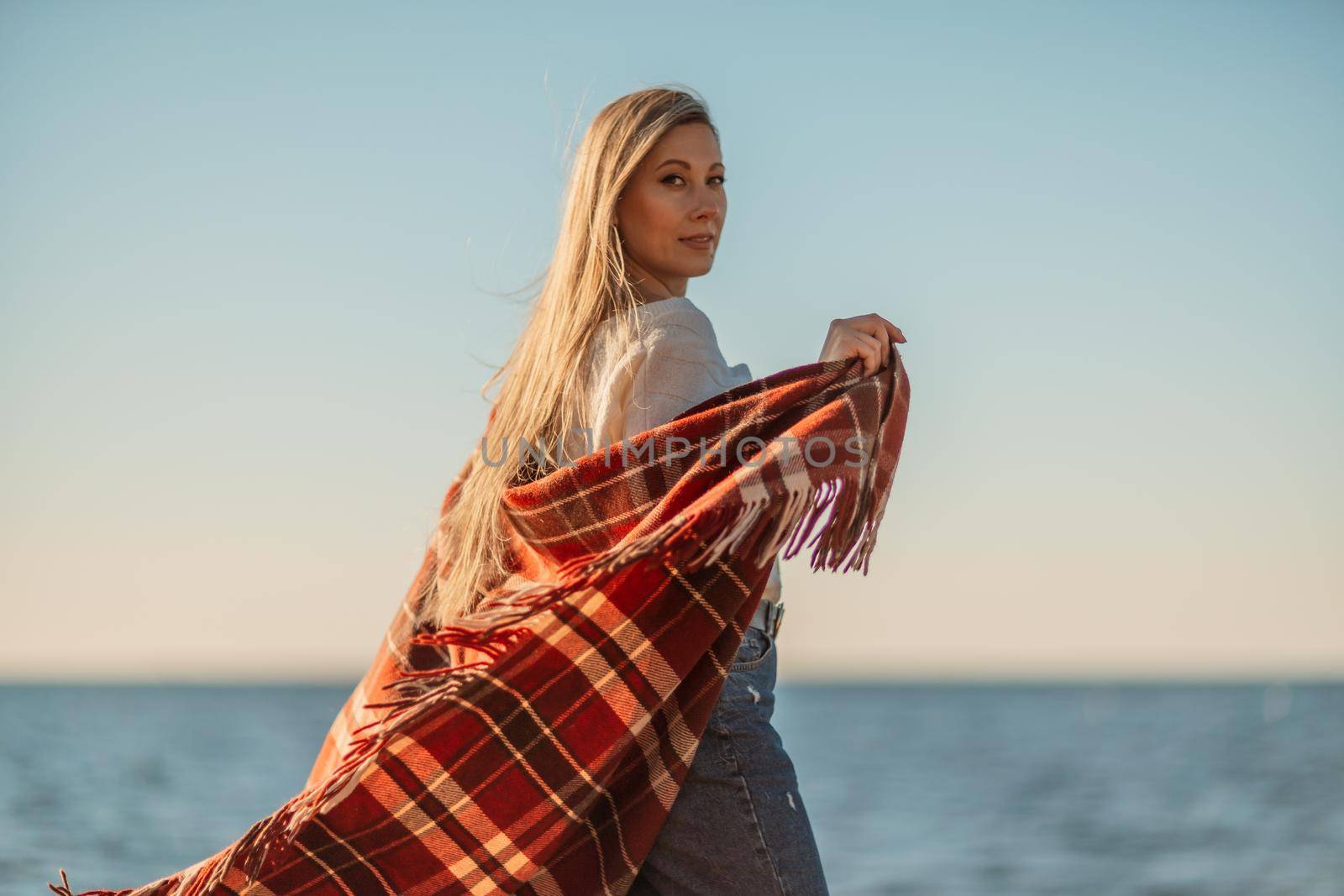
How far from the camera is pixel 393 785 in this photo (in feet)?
7.54

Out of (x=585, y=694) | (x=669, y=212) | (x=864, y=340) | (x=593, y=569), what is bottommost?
(x=585, y=694)

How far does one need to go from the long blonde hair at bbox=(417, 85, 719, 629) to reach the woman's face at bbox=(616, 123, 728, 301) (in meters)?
0.03

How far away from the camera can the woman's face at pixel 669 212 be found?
267 cm

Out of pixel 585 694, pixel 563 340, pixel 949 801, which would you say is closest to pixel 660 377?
pixel 563 340

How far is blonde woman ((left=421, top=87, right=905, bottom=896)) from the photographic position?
7.39 feet

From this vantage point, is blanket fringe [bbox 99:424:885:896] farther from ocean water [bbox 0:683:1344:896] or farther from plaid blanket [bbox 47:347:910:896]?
ocean water [bbox 0:683:1344:896]

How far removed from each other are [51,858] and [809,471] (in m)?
9.90

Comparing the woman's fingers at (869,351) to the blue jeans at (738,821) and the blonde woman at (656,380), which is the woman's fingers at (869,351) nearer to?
the blonde woman at (656,380)

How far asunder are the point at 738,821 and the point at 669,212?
46.7 inches

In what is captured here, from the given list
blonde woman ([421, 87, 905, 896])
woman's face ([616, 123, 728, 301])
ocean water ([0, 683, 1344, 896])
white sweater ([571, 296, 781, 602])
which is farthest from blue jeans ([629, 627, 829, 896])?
ocean water ([0, 683, 1344, 896])

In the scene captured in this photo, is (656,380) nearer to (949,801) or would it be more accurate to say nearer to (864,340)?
(864,340)

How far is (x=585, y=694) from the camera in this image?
225 cm

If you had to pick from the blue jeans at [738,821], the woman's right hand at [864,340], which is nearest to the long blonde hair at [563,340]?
the woman's right hand at [864,340]

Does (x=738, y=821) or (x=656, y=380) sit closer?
(x=738, y=821)
